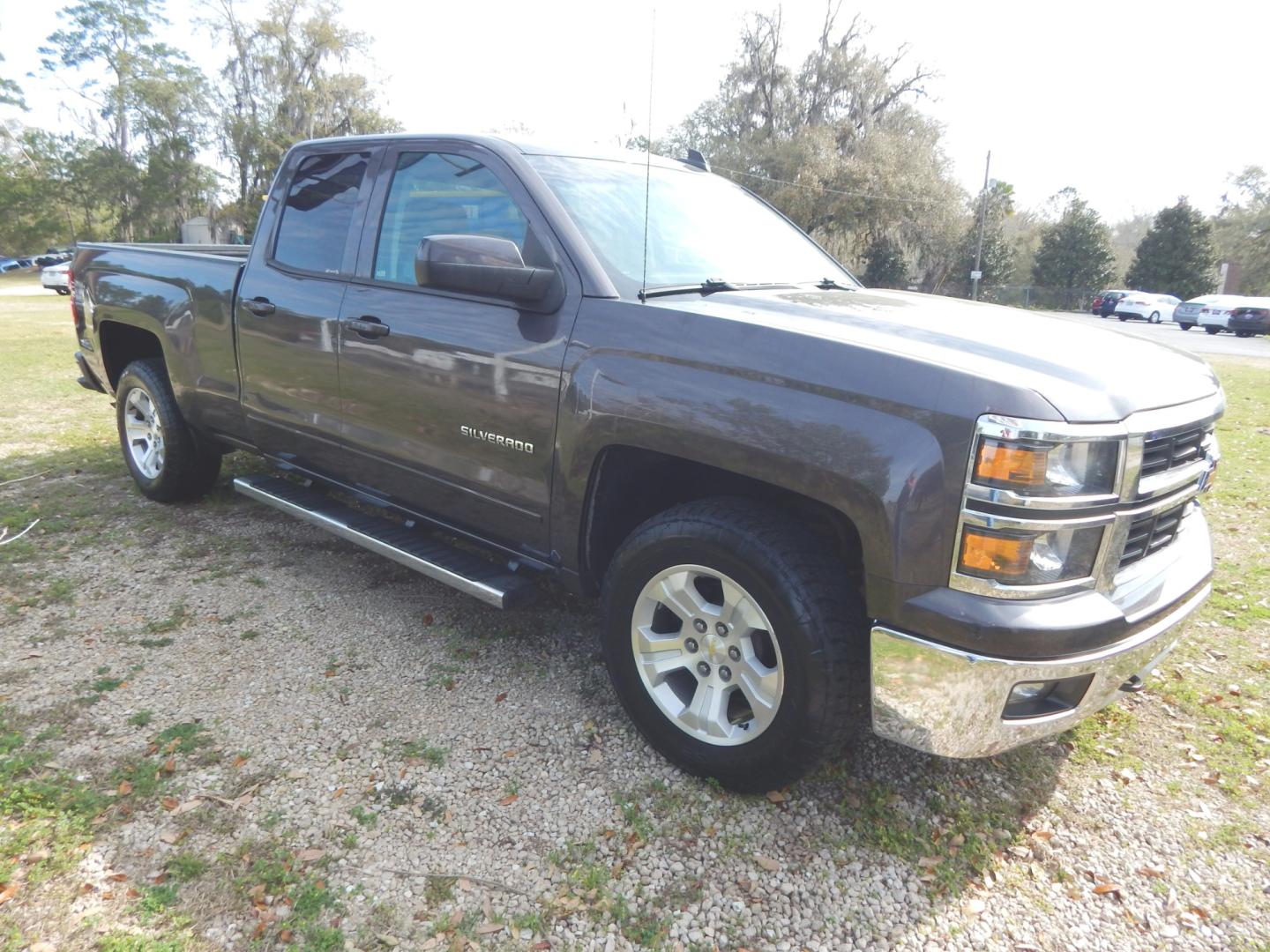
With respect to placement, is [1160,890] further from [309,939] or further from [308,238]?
[308,238]

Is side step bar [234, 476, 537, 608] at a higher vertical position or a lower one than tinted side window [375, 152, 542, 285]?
lower

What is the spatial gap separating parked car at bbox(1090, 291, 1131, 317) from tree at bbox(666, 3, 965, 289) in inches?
279

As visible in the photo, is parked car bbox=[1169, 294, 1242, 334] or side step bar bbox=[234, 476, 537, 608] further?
parked car bbox=[1169, 294, 1242, 334]

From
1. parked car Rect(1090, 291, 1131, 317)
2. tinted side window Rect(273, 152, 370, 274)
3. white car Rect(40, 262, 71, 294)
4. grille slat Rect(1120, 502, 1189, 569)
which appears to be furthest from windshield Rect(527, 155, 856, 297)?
parked car Rect(1090, 291, 1131, 317)

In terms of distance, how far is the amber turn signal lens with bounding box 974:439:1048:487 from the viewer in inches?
79.4

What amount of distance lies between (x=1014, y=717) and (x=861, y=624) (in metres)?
0.45

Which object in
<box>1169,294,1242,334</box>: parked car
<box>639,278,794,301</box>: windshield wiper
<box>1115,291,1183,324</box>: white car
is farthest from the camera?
<box>1115,291,1183,324</box>: white car

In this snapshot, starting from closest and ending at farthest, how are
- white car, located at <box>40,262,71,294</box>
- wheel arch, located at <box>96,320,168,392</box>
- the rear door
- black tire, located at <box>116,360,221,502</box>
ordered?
the rear door
black tire, located at <box>116,360,221,502</box>
wheel arch, located at <box>96,320,168,392</box>
white car, located at <box>40,262,71,294</box>

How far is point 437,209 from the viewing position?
3.42 metres

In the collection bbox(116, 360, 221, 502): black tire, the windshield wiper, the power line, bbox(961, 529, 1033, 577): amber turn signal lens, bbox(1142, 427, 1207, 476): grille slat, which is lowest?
bbox(116, 360, 221, 502): black tire

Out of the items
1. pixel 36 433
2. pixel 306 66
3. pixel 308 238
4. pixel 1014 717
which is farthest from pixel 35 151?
pixel 1014 717

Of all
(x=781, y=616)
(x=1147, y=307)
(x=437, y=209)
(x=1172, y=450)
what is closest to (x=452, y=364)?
(x=437, y=209)

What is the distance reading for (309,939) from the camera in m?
2.11

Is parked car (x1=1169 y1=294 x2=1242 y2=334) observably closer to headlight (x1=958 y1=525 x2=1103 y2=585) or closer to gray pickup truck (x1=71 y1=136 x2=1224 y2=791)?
gray pickup truck (x1=71 y1=136 x2=1224 y2=791)
